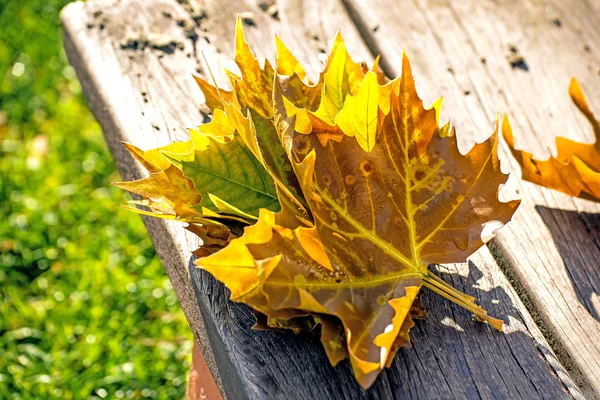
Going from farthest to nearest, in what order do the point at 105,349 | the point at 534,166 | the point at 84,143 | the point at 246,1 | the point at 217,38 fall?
the point at 84,143 < the point at 105,349 < the point at 246,1 < the point at 217,38 < the point at 534,166

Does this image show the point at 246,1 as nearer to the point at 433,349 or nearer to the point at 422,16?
the point at 422,16

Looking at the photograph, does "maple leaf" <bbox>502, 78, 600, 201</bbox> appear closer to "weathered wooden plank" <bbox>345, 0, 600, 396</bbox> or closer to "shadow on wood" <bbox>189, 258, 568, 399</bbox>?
"weathered wooden plank" <bbox>345, 0, 600, 396</bbox>

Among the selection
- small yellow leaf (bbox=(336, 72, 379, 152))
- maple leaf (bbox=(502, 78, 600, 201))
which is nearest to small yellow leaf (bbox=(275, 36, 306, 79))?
small yellow leaf (bbox=(336, 72, 379, 152))

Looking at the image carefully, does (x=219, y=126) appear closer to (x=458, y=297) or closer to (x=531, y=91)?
(x=458, y=297)

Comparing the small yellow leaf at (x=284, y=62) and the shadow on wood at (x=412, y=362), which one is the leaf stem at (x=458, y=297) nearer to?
the shadow on wood at (x=412, y=362)

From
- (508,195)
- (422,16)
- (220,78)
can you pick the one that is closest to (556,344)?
(508,195)

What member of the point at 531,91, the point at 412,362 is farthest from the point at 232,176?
the point at 531,91
